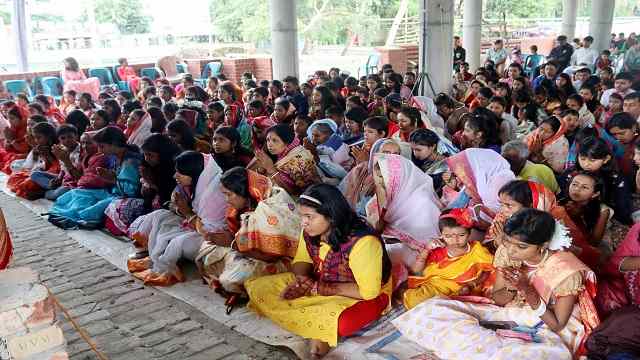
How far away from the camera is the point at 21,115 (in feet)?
23.6

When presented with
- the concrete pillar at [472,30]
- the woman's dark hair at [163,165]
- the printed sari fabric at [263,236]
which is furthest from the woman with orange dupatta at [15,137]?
the concrete pillar at [472,30]

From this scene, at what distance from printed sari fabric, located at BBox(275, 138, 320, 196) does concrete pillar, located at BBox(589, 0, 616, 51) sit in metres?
11.5

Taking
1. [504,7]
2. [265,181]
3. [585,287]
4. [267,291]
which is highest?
[504,7]

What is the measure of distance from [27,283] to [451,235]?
203 cm

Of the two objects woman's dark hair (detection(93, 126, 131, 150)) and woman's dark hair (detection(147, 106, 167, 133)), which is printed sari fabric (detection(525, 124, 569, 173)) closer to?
woman's dark hair (detection(93, 126, 131, 150))

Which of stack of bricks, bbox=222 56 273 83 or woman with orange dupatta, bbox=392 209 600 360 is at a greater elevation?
stack of bricks, bbox=222 56 273 83

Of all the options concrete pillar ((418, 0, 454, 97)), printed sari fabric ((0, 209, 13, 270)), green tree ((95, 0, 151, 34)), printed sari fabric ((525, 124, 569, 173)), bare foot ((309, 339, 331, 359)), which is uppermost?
green tree ((95, 0, 151, 34))

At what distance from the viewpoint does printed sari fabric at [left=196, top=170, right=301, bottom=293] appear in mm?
3502

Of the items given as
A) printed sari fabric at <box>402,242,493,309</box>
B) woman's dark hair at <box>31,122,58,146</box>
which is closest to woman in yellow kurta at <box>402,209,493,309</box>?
printed sari fabric at <box>402,242,493,309</box>

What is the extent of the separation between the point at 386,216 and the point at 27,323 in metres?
2.35

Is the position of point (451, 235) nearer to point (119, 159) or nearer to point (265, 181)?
point (265, 181)

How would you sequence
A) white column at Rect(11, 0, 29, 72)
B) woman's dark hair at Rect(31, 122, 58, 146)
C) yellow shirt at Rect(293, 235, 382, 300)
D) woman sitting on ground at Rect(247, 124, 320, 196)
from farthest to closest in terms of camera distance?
1. white column at Rect(11, 0, 29, 72)
2. woman's dark hair at Rect(31, 122, 58, 146)
3. woman sitting on ground at Rect(247, 124, 320, 196)
4. yellow shirt at Rect(293, 235, 382, 300)

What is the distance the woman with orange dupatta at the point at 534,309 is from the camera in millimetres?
2564

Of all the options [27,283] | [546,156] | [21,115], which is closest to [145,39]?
[21,115]
